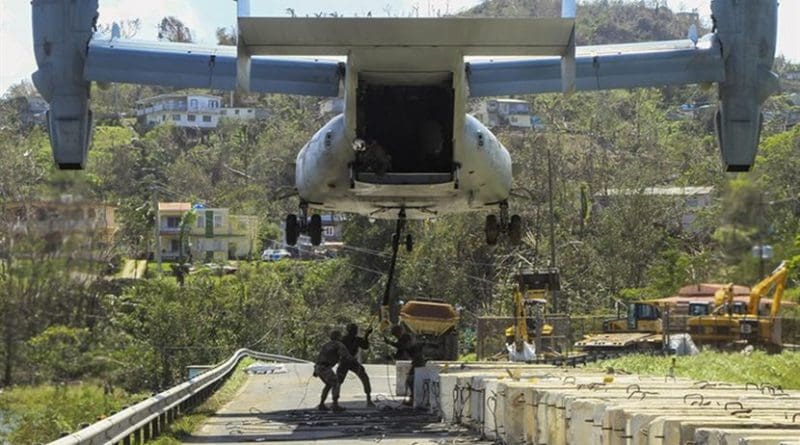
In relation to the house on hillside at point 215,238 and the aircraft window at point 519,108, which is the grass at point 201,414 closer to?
the house on hillside at point 215,238

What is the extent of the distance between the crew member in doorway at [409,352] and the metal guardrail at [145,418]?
12.8 ft

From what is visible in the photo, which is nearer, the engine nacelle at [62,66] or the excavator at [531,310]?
the engine nacelle at [62,66]

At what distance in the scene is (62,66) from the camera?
92.6 feet

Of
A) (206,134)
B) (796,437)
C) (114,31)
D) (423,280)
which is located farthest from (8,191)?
(206,134)

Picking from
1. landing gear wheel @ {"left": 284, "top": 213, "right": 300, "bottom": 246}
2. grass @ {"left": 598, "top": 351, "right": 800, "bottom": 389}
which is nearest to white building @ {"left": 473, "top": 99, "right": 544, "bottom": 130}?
grass @ {"left": 598, "top": 351, "right": 800, "bottom": 389}

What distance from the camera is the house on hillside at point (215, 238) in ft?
332

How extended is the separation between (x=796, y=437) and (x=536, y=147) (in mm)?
83348

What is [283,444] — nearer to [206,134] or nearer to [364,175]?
[364,175]

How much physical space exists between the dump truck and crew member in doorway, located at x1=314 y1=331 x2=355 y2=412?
11343 millimetres

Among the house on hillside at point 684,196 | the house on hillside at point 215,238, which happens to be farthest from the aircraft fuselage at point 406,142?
the house on hillside at point 215,238

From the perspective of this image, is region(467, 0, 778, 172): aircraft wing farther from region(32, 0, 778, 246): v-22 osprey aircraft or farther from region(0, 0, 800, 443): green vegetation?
region(0, 0, 800, 443): green vegetation

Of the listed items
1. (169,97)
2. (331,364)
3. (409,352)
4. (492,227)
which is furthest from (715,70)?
(169,97)

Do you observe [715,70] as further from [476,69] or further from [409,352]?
[409,352]

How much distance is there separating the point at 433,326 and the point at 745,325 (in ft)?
40.5
